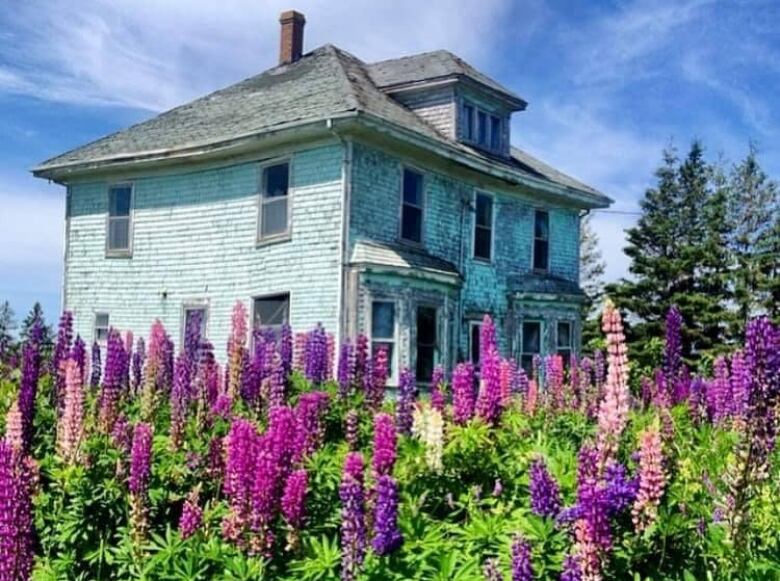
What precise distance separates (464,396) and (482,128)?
17223 mm

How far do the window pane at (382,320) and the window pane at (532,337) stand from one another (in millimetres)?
5634

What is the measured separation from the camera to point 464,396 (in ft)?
19.2

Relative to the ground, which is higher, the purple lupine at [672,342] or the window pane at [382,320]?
the window pane at [382,320]

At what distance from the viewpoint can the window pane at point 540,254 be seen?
76.0ft

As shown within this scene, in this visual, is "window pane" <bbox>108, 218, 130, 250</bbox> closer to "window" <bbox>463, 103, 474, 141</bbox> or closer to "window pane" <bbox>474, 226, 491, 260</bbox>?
"window pane" <bbox>474, 226, 491, 260</bbox>

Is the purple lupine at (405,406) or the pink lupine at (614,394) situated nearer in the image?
the pink lupine at (614,394)

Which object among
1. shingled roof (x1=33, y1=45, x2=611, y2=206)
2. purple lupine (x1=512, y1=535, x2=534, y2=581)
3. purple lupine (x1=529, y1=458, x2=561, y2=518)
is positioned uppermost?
shingled roof (x1=33, y1=45, x2=611, y2=206)

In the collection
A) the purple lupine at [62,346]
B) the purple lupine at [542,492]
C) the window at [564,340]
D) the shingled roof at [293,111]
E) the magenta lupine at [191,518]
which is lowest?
the magenta lupine at [191,518]

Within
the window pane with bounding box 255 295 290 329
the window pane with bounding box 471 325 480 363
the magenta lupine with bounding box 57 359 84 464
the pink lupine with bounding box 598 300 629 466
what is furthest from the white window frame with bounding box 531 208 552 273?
the pink lupine with bounding box 598 300 629 466

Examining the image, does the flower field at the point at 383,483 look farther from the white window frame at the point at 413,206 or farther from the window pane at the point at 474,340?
the window pane at the point at 474,340

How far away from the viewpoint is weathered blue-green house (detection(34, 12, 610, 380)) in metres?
Answer: 17.6

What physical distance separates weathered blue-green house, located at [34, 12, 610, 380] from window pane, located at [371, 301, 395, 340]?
0.09 ft

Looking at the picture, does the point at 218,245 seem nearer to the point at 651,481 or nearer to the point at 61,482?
the point at 61,482

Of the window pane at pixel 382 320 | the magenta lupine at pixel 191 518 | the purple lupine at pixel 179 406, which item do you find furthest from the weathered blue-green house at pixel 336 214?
→ the magenta lupine at pixel 191 518
